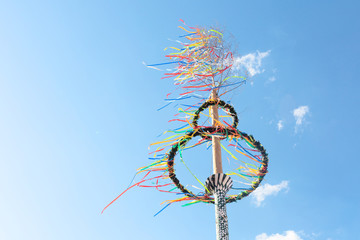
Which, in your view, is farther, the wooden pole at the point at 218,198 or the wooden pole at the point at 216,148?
the wooden pole at the point at 216,148

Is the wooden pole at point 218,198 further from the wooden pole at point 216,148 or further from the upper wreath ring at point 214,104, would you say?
the upper wreath ring at point 214,104

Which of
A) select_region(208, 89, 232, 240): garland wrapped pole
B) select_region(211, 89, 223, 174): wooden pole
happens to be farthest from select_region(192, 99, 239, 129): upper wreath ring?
select_region(208, 89, 232, 240): garland wrapped pole

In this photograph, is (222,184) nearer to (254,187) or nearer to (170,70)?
(254,187)

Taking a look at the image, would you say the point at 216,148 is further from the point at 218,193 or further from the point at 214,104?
the point at 214,104

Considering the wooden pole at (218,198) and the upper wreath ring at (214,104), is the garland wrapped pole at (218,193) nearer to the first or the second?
the wooden pole at (218,198)

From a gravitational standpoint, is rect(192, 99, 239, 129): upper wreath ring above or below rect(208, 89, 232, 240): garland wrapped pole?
above

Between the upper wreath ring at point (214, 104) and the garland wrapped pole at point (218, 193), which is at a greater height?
the upper wreath ring at point (214, 104)

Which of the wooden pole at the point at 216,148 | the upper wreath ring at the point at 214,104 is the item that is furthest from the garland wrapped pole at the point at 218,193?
the upper wreath ring at the point at 214,104

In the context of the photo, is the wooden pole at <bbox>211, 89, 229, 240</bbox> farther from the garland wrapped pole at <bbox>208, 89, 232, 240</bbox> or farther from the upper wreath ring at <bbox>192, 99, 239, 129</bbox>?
the upper wreath ring at <bbox>192, 99, 239, 129</bbox>

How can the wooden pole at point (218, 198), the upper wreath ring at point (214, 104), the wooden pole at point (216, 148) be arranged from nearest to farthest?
the wooden pole at point (218, 198)
the wooden pole at point (216, 148)
the upper wreath ring at point (214, 104)

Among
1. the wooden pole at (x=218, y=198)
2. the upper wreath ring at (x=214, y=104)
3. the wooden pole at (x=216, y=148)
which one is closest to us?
the wooden pole at (x=218, y=198)

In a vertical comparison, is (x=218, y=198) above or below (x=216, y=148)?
below

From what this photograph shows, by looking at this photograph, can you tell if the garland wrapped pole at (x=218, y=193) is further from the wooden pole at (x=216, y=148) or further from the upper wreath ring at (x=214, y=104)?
the upper wreath ring at (x=214, y=104)

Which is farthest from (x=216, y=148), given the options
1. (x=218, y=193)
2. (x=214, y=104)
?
(x=214, y=104)
